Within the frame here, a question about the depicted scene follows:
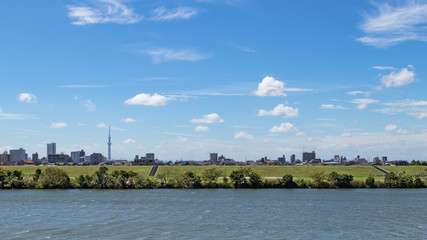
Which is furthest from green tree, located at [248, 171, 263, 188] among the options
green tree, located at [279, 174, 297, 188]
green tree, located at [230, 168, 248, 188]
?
green tree, located at [279, 174, 297, 188]

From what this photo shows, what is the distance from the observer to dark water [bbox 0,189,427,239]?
2507 inches

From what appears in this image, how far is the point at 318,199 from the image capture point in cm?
10969

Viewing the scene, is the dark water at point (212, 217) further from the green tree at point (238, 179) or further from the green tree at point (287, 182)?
the green tree at point (287, 182)

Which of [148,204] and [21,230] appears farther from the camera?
[148,204]

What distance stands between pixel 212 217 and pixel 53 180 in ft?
274

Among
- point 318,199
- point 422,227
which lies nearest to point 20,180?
point 318,199

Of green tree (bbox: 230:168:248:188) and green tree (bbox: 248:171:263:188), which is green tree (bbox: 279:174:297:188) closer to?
green tree (bbox: 248:171:263:188)

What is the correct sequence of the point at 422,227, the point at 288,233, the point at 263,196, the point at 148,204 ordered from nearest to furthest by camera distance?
1. the point at 288,233
2. the point at 422,227
3. the point at 148,204
4. the point at 263,196

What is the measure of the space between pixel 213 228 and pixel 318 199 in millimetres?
50448

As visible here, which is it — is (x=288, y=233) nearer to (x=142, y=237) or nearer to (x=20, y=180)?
(x=142, y=237)

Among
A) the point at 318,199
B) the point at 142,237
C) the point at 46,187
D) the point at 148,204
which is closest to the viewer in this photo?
the point at 142,237

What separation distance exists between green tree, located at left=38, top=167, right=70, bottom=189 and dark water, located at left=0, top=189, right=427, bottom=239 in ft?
84.9

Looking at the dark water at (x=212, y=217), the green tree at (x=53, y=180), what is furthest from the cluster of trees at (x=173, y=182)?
the dark water at (x=212, y=217)

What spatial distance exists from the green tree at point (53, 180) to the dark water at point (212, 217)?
84.9 ft
